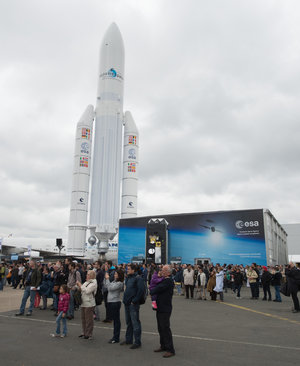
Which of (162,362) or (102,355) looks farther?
(102,355)

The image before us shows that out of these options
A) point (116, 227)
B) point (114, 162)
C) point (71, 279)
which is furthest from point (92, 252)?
point (71, 279)

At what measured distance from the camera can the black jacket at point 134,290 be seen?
20.6 feet

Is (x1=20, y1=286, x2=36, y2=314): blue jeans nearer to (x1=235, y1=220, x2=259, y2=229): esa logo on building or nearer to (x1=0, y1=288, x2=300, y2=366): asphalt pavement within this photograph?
(x1=0, y1=288, x2=300, y2=366): asphalt pavement

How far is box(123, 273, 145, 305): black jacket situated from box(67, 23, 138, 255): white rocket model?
37456mm

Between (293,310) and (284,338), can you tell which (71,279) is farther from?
(293,310)

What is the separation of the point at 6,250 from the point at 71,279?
6655 centimetres

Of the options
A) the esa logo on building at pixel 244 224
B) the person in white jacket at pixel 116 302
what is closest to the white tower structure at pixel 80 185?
the esa logo on building at pixel 244 224

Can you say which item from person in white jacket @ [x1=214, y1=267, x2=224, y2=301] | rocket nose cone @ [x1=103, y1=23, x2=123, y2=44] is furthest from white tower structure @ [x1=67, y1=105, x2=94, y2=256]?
person in white jacket @ [x1=214, y1=267, x2=224, y2=301]

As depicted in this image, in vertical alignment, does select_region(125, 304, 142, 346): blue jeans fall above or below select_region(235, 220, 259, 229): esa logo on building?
below

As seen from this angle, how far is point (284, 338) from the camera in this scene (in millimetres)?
6941

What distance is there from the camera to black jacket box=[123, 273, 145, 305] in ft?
20.6

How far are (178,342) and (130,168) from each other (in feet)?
130

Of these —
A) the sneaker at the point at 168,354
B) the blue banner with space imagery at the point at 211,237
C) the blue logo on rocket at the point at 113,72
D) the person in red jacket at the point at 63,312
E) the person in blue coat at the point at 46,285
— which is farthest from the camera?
the blue logo on rocket at the point at 113,72

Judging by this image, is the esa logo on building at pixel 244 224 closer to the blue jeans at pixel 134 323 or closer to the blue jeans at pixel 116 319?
the blue jeans at pixel 116 319
